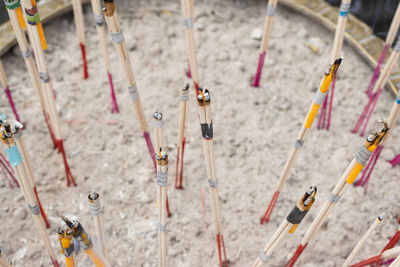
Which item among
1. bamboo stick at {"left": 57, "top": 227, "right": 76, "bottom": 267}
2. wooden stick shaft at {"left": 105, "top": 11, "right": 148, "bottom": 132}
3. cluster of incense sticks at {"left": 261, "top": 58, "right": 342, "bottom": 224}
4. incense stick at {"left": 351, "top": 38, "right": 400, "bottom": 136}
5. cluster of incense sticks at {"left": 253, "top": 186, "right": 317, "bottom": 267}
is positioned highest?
incense stick at {"left": 351, "top": 38, "right": 400, "bottom": 136}

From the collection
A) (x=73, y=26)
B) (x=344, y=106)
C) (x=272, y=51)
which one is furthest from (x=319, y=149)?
(x=73, y=26)

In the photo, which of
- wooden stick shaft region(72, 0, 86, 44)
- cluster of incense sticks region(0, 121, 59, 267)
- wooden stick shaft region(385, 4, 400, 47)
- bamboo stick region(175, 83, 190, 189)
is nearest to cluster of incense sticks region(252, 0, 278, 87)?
wooden stick shaft region(385, 4, 400, 47)

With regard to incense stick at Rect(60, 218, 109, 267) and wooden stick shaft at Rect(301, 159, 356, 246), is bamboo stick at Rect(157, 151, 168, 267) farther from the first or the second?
wooden stick shaft at Rect(301, 159, 356, 246)

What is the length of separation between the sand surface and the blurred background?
0.48 feet

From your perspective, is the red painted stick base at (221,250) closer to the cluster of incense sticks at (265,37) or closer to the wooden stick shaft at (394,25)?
the cluster of incense sticks at (265,37)

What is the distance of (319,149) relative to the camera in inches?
52.7

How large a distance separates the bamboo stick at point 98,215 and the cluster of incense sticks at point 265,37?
2.65 ft

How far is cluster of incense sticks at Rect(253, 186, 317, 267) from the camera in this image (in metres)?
0.73

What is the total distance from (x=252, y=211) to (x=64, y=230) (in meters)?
0.61

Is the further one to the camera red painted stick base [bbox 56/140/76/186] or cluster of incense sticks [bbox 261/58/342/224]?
red painted stick base [bbox 56/140/76/186]

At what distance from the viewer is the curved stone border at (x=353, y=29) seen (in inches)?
59.3

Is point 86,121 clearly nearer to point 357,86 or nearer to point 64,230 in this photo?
point 64,230

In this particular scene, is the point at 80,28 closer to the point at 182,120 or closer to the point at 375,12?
the point at 182,120

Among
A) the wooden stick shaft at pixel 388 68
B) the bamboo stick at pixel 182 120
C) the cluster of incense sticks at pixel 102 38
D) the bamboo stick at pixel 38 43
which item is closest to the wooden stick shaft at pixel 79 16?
the cluster of incense sticks at pixel 102 38
